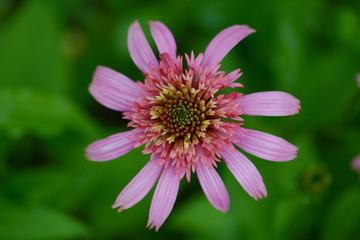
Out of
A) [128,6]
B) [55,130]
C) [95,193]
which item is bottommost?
[95,193]

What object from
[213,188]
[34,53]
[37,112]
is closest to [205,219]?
[213,188]

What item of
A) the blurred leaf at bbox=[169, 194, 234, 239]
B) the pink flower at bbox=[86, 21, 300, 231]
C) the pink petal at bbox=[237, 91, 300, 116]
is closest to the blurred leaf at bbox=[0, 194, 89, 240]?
the blurred leaf at bbox=[169, 194, 234, 239]

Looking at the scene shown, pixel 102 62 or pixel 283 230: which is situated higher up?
pixel 102 62

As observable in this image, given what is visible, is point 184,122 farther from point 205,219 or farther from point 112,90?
point 205,219

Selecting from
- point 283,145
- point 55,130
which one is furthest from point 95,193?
point 283,145

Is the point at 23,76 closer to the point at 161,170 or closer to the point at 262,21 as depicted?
the point at 161,170

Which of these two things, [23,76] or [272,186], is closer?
[272,186]
